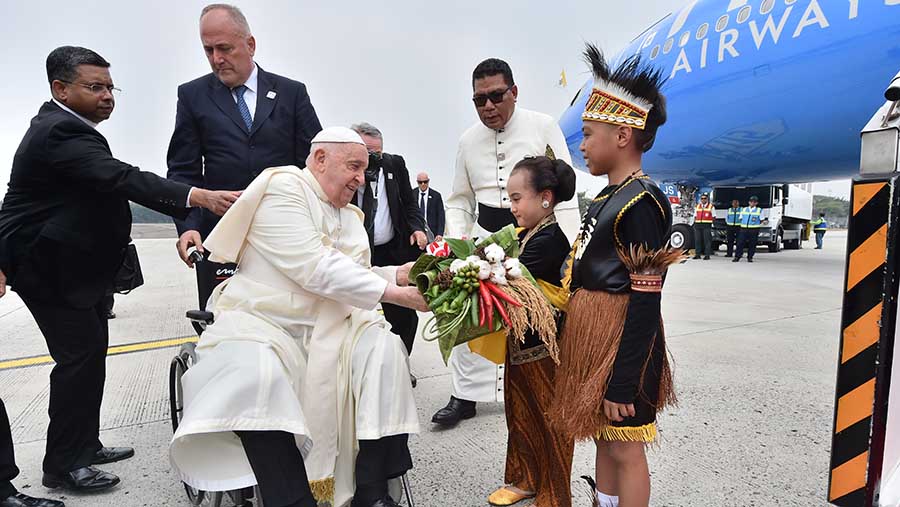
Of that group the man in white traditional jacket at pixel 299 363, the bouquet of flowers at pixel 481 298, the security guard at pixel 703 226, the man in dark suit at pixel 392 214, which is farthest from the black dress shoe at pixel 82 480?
the security guard at pixel 703 226

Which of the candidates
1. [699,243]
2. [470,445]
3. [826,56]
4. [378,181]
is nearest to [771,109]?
[826,56]

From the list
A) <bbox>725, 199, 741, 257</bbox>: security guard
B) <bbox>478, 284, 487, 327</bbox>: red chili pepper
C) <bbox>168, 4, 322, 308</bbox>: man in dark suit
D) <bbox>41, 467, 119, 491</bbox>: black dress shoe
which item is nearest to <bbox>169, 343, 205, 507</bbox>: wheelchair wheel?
<bbox>41, 467, 119, 491</bbox>: black dress shoe

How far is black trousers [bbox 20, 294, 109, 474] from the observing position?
2316mm

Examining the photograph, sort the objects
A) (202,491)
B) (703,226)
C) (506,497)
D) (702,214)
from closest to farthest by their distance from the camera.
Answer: (202,491)
(506,497)
(703,226)
(702,214)

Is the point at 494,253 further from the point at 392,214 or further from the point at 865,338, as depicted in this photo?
the point at 392,214

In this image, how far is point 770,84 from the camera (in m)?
8.95

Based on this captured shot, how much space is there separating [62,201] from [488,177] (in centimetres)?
202

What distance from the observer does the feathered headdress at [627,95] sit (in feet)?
5.59

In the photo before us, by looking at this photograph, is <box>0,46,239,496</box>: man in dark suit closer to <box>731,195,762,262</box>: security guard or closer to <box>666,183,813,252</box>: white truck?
<box>666,183,813,252</box>: white truck

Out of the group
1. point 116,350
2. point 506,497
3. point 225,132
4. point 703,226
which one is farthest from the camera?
point 703,226

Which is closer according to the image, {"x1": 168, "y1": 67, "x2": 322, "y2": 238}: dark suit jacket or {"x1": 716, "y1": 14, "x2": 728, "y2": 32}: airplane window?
{"x1": 168, "y1": 67, "x2": 322, "y2": 238}: dark suit jacket

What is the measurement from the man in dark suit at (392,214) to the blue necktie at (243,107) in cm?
102

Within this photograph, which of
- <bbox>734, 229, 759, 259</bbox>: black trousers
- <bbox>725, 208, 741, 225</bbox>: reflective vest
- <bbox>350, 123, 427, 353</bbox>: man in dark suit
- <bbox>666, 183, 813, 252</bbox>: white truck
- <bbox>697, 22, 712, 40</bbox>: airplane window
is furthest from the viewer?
<bbox>725, 208, 741, 225</bbox>: reflective vest

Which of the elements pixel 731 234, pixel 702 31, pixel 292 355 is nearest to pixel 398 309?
pixel 292 355
